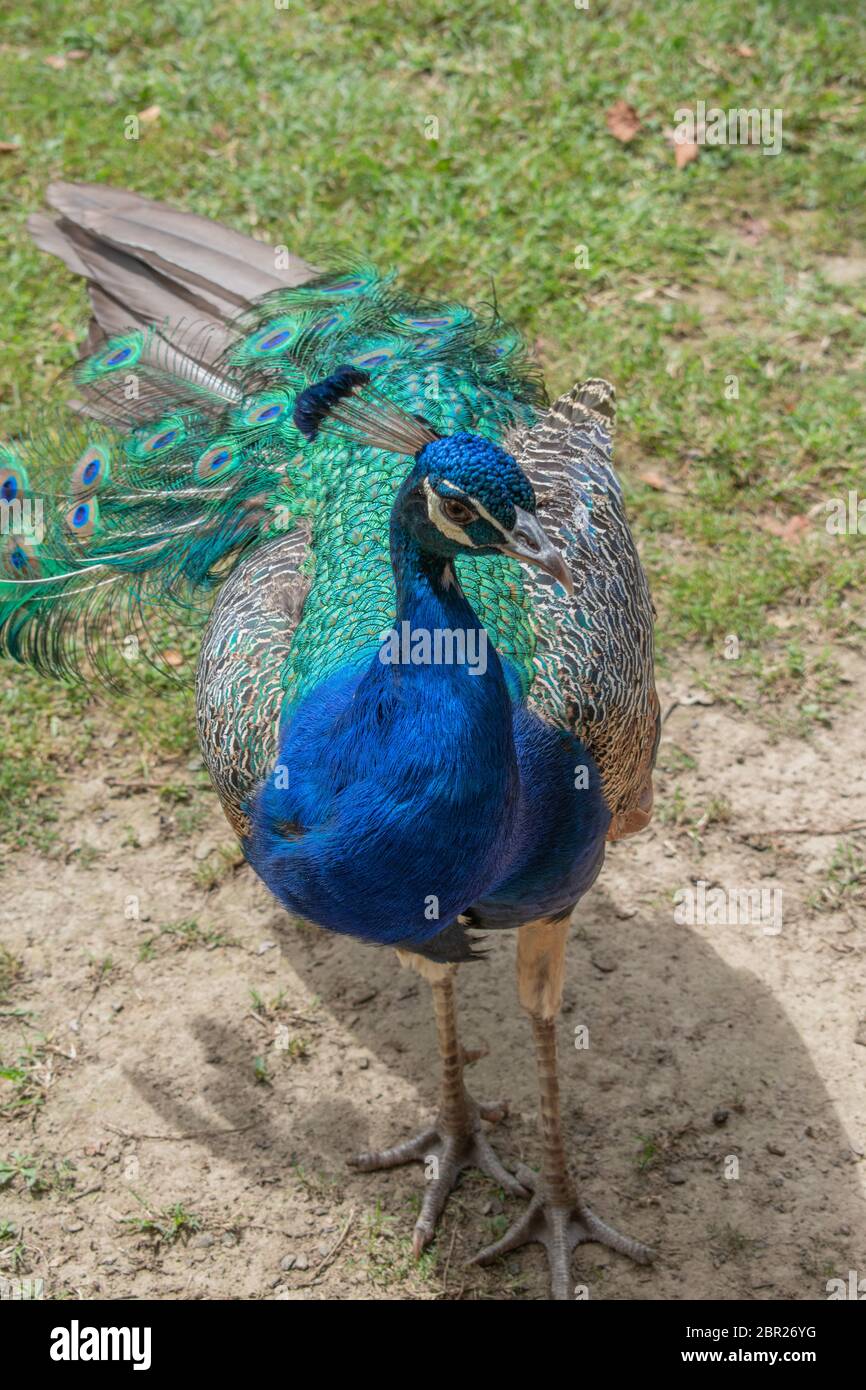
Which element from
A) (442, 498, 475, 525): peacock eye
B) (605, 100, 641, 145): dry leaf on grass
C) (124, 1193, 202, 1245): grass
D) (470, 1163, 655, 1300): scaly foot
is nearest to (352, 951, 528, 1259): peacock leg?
(470, 1163, 655, 1300): scaly foot

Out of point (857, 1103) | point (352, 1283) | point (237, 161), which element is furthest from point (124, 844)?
point (237, 161)

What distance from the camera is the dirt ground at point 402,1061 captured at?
14.7ft

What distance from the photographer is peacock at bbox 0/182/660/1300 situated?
3.50m

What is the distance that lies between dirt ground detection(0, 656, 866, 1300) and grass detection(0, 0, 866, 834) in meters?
0.55

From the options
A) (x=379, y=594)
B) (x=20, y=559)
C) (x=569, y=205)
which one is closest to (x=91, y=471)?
(x=20, y=559)

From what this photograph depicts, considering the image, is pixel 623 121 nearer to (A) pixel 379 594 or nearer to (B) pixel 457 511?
(A) pixel 379 594

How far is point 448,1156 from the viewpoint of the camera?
15.4 feet

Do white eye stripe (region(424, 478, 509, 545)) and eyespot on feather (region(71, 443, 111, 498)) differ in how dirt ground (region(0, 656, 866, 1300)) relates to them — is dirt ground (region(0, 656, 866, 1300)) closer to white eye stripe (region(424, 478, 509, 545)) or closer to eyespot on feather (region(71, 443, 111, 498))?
eyespot on feather (region(71, 443, 111, 498))

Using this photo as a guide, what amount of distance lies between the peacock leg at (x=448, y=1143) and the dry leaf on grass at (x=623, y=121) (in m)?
5.00

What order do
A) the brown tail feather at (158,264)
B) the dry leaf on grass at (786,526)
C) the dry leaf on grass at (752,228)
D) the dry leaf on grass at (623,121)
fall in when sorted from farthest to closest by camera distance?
1. the dry leaf on grass at (623,121)
2. the dry leaf on grass at (752,228)
3. the dry leaf on grass at (786,526)
4. the brown tail feather at (158,264)

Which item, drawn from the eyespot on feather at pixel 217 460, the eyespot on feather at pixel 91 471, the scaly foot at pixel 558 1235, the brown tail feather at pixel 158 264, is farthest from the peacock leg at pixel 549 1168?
the brown tail feather at pixel 158 264

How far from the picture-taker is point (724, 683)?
5988 mm

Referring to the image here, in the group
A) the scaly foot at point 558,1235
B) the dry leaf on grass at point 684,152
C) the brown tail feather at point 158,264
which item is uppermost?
the dry leaf on grass at point 684,152

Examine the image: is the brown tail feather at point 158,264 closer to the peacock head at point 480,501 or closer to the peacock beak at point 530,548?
the peacock head at point 480,501
